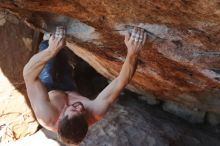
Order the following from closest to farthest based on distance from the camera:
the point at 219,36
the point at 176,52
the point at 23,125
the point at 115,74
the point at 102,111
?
the point at 219,36, the point at 102,111, the point at 176,52, the point at 115,74, the point at 23,125

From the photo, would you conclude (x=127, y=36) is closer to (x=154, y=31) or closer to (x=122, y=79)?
(x=154, y=31)

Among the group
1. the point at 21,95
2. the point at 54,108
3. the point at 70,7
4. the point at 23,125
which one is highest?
the point at 70,7

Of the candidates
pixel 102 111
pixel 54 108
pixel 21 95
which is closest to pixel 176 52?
pixel 102 111

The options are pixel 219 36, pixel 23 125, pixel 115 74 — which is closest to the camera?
pixel 219 36

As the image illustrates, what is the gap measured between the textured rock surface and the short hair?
204 cm

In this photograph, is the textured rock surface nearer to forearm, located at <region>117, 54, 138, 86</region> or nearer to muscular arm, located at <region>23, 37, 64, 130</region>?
muscular arm, located at <region>23, 37, 64, 130</region>

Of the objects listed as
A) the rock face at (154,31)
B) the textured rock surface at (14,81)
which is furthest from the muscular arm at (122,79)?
the textured rock surface at (14,81)

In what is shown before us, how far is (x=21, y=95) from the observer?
16.5ft

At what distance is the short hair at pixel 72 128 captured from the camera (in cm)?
284

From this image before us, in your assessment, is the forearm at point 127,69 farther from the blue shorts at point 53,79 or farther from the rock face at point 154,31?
the blue shorts at point 53,79

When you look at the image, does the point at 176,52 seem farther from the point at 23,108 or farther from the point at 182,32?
the point at 23,108

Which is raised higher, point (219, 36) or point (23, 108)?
point (219, 36)

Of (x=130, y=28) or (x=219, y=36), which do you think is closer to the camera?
(x=219, y=36)

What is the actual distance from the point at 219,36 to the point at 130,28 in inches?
26.4
